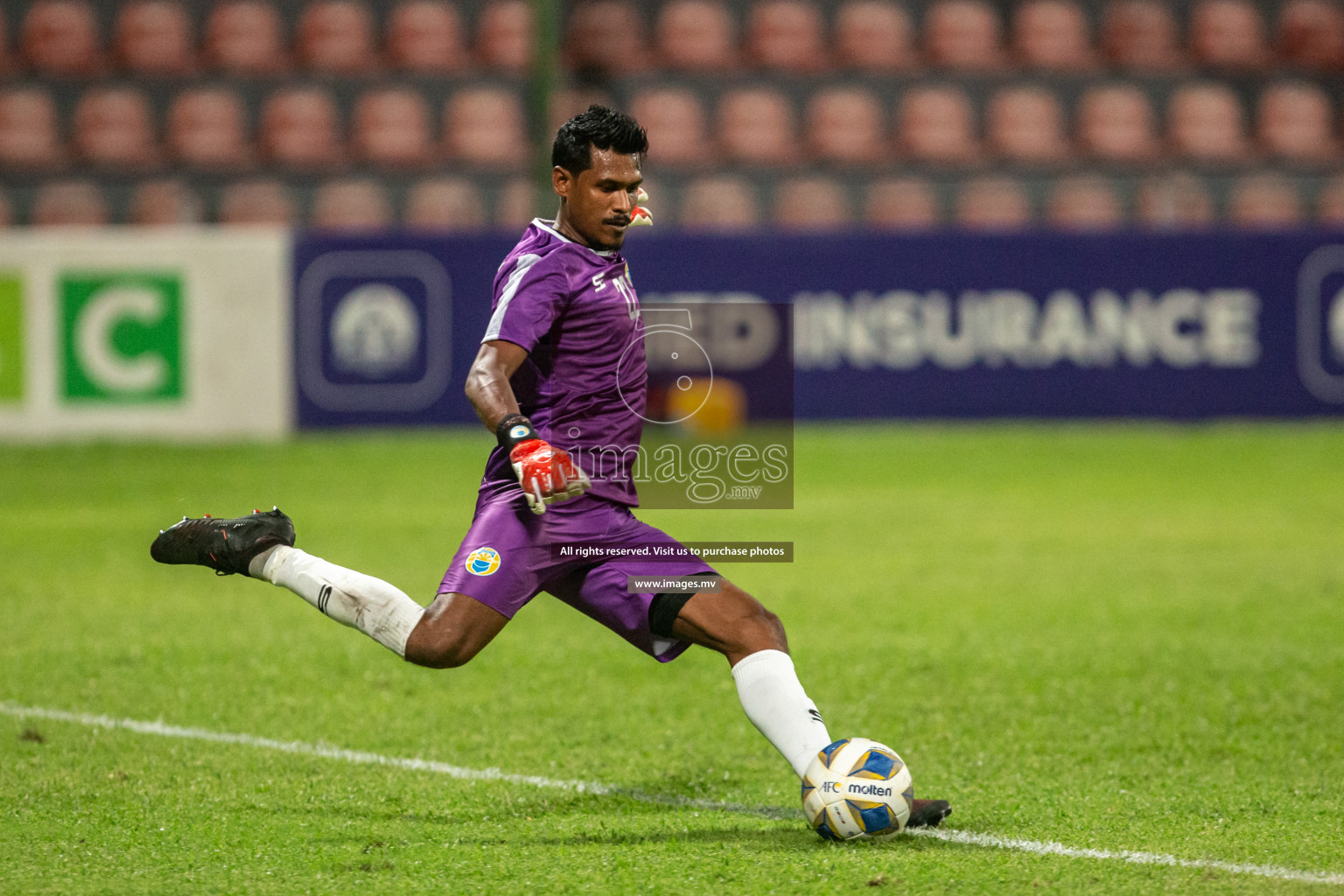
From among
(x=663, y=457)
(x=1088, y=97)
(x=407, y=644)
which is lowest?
(x=407, y=644)

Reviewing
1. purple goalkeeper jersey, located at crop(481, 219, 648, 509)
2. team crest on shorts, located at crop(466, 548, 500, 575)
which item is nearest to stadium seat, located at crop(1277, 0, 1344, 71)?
purple goalkeeper jersey, located at crop(481, 219, 648, 509)

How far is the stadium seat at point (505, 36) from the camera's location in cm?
1811

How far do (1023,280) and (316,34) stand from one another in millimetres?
8624

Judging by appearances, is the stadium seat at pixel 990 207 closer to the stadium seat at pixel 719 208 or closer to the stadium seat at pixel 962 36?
the stadium seat at pixel 719 208

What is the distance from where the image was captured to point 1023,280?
14.5 meters

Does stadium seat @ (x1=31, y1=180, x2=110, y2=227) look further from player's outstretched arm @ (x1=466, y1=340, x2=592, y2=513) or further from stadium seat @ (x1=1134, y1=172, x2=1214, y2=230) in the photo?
player's outstretched arm @ (x1=466, y1=340, x2=592, y2=513)

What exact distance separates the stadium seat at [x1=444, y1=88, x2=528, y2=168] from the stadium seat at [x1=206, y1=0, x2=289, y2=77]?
6.83ft

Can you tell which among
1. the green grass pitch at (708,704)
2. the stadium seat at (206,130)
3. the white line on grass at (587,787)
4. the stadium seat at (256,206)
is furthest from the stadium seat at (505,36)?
the white line on grass at (587,787)

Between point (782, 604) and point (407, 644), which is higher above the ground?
point (407, 644)

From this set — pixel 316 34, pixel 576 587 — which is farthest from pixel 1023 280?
pixel 576 587

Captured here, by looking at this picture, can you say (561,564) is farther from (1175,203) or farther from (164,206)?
(1175,203)

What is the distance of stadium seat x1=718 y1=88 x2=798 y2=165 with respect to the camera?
56.9ft

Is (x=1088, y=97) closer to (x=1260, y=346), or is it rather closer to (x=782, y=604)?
(x=1260, y=346)

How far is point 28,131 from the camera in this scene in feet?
56.1
